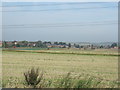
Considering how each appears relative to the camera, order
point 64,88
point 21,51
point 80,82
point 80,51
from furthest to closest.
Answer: point 21,51, point 80,51, point 80,82, point 64,88

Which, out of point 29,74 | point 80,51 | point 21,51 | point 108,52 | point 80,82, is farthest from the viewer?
point 21,51

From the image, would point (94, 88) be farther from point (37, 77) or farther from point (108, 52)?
point (108, 52)

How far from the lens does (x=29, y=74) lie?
10.9 meters

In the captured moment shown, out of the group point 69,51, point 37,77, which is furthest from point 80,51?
point 37,77

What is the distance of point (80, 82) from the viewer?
32.5 feet

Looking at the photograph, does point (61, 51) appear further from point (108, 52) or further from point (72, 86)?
point (72, 86)

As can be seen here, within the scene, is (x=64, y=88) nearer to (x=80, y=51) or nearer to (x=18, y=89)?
(x=18, y=89)

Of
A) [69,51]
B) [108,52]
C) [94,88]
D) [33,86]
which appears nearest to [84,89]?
[94,88]

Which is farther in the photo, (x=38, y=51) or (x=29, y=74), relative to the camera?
(x=38, y=51)

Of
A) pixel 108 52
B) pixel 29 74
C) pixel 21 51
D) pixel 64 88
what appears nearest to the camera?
pixel 64 88

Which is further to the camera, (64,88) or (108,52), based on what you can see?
(108,52)

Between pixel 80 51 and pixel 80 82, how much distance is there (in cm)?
5856

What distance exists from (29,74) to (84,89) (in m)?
2.67

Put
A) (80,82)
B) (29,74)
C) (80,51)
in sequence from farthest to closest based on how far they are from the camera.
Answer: (80,51), (29,74), (80,82)
